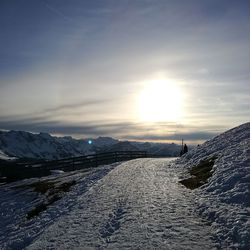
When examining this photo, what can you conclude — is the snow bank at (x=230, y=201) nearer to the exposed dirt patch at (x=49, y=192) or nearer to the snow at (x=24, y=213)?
the snow at (x=24, y=213)

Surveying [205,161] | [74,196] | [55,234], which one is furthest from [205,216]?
[205,161]

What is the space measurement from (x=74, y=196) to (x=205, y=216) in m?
10.6

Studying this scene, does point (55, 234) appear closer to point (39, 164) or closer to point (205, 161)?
point (205, 161)

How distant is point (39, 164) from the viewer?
139 feet

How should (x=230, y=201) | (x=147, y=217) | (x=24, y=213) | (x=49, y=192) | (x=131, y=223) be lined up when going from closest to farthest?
(x=131, y=223) < (x=147, y=217) < (x=230, y=201) < (x=24, y=213) < (x=49, y=192)

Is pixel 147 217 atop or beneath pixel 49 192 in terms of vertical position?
atop

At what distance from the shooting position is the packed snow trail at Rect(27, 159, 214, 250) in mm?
12031

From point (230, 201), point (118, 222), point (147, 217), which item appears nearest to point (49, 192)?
point (118, 222)

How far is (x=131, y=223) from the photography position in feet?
46.6

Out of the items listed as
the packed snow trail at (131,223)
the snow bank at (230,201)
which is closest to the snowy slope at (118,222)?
the packed snow trail at (131,223)

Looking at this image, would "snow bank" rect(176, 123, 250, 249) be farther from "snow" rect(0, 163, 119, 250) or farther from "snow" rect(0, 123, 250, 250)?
"snow" rect(0, 163, 119, 250)

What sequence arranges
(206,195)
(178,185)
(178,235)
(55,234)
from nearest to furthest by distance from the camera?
(178,235) < (55,234) < (206,195) < (178,185)

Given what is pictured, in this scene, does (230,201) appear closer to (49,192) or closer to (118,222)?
(118,222)

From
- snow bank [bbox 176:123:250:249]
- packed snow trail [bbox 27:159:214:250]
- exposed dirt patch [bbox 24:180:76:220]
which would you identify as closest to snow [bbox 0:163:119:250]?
exposed dirt patch [bbox 24:180:76:220]
